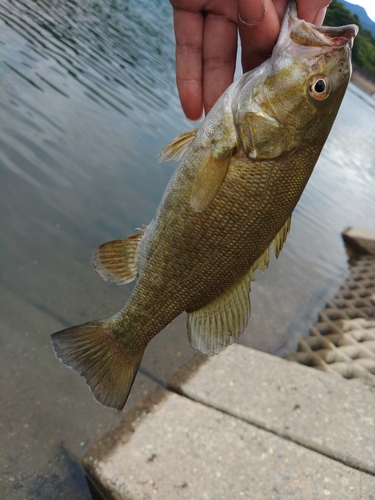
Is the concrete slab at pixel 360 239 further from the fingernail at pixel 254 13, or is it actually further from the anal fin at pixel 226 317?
the fingernail at pixel 254 13

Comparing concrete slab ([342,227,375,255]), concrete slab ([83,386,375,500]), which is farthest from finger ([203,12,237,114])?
concrete slab ([342,227,375,255])

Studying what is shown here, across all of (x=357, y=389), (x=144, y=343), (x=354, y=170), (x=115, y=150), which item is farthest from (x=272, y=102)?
(x=354, y=170)

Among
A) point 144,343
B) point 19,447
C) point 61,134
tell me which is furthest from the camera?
point 61,134

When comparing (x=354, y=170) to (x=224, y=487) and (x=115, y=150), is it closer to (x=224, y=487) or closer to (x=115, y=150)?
(x=115, y=150)

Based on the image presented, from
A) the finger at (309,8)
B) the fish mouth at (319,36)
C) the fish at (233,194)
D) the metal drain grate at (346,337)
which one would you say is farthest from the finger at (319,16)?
the metal drain grate at (346,337)

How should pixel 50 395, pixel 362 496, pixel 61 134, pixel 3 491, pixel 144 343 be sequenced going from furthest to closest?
pixel 61 134 < pixel 50 395 < pixel 3 491 < pixel 362 496 < pixel 144 343
